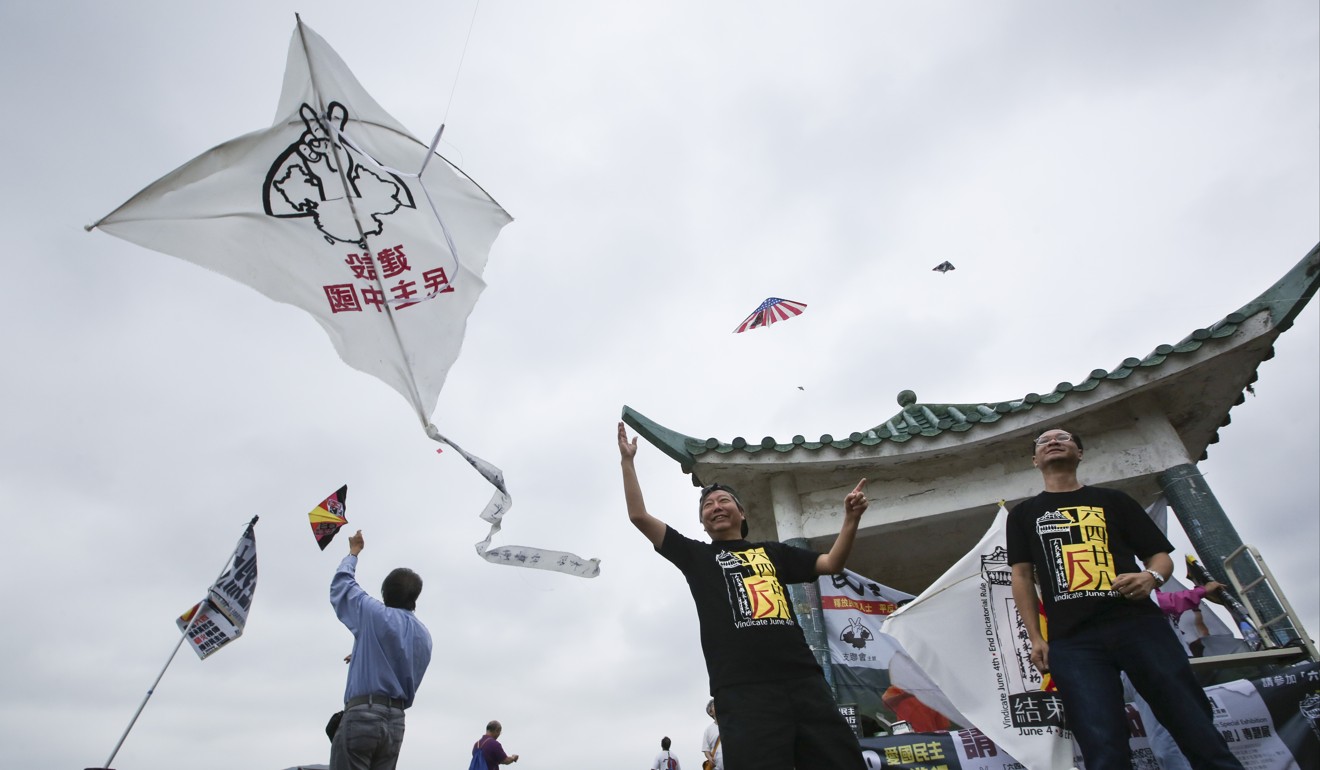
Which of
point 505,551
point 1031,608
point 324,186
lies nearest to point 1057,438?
point 1031,608

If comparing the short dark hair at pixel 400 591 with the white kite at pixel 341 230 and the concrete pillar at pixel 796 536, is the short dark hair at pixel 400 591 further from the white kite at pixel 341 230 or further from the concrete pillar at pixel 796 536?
the concrete pillar at pixel 796 536

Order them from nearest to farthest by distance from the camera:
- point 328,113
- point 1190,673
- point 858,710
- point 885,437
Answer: point 1190,673 → point 328,113 → point 858,710 → point 885,437

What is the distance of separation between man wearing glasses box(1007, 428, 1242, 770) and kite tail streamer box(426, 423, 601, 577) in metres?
2.49

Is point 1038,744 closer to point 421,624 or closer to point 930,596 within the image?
point 930,596

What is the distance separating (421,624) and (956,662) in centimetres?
353

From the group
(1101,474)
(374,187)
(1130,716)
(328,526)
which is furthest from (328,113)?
(1101,474)

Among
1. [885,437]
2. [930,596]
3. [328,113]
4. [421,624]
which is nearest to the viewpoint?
[421,624]

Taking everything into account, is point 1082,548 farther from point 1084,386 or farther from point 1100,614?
point 1084,386

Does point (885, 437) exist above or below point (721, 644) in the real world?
above

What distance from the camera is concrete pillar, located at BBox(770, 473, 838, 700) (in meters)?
6.56

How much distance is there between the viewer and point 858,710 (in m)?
6.09

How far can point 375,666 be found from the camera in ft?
12.9

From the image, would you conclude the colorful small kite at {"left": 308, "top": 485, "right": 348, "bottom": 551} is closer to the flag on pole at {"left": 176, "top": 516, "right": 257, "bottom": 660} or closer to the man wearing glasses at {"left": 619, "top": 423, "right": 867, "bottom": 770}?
the flag on pole at {"left": 176, "top": 516, "right": 257, "bottom": 660}

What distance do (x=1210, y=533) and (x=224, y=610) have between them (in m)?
7.99
